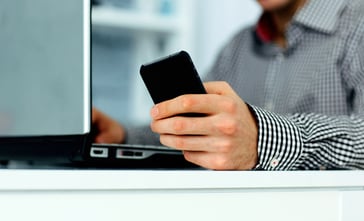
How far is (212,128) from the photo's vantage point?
2.08 feet

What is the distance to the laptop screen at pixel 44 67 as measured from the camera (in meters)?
0.56

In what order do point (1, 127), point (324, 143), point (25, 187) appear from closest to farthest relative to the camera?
1. point (25, 187)
2. point (1, 127)
3. point (324, 143)

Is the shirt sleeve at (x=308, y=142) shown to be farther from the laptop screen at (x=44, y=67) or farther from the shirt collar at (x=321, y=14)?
the shirt collar at (x=321, y=14)

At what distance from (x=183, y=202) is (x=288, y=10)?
0.77 metres

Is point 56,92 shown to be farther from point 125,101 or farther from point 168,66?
point 125,101

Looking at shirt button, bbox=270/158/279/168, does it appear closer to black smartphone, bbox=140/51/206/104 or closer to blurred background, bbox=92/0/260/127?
black smartphone, bbox=140/51/206/104

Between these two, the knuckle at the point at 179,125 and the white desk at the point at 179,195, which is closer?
the white desk at the point at 179,195

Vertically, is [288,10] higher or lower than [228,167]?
higher

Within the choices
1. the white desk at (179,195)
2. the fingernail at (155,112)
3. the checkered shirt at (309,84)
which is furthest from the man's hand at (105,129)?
the white desk at (179,195)

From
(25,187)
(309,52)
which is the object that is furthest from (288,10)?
(25,187)

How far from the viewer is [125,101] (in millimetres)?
1969

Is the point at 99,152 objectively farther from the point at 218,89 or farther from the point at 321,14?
the point at 321,14

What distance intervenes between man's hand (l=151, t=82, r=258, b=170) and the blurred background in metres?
1.24

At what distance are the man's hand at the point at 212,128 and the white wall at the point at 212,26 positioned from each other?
133cm
